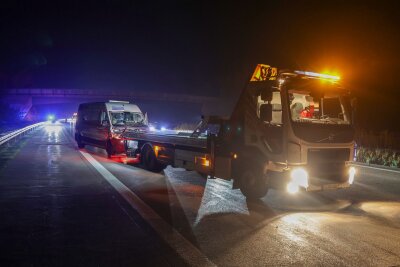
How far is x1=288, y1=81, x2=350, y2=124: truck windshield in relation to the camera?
848cm

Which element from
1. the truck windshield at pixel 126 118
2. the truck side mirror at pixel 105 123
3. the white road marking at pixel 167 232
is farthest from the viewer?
the truck windshield at pixel 126 118

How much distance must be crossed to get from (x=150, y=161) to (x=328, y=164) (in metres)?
6.56

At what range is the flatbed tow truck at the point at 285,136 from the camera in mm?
8117

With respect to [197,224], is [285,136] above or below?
above

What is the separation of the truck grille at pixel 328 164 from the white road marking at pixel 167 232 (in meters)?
3.24

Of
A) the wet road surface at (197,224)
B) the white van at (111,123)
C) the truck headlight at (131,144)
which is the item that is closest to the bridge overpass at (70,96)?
the white van at (111,123)

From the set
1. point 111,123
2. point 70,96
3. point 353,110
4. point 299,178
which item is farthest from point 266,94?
point 70,96

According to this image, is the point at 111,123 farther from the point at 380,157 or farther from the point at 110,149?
the point at 380,157

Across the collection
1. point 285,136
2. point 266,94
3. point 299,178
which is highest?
point 266,94

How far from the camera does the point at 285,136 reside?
321 inches

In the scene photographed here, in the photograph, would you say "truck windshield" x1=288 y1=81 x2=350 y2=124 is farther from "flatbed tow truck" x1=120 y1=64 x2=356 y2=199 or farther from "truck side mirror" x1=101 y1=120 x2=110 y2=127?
"truck side mirror" x1=101 y1=120 x2=110 y2=127

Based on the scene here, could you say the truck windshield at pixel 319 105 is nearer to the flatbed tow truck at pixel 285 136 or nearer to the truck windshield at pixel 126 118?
the flatbed tow truck at pixel 285 136

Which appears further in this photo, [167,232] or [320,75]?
[320,75]

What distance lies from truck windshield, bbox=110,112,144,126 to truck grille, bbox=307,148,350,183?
1099 centimetres
